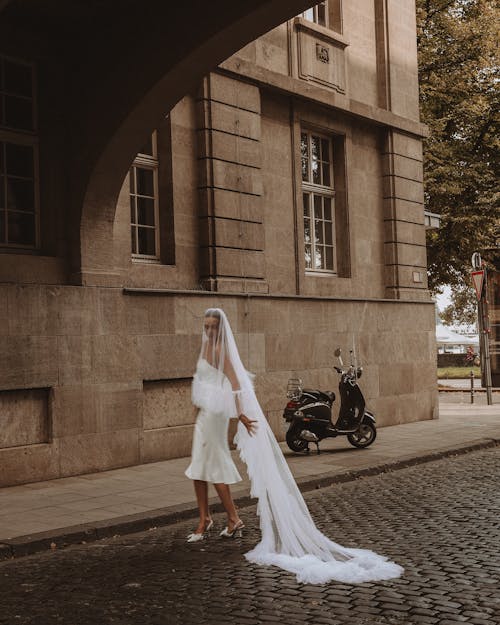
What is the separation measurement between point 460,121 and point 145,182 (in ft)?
50.2

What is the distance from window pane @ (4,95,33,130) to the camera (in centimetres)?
1131

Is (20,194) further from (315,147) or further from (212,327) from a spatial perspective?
(315,147)

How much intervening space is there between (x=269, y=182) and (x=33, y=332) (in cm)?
547

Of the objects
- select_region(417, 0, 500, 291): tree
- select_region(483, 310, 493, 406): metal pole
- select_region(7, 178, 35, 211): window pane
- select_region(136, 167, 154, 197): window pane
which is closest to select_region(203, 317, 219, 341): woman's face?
select_region(7, 178, 35, 211): window pane

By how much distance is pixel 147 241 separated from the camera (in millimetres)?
13016

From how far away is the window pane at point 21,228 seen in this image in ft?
36.9

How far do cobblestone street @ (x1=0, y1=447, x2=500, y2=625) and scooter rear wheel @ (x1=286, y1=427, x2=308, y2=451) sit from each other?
366cm

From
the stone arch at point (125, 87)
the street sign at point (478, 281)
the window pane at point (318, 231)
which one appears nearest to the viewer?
the stone arch at point (125, 87)

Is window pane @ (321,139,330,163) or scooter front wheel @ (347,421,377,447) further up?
window pane @ (321,139,330,163)

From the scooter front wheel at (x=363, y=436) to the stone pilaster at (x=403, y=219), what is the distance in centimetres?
445

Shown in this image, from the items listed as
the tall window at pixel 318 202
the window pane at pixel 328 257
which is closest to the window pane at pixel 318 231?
the tall window at pixel 318 202

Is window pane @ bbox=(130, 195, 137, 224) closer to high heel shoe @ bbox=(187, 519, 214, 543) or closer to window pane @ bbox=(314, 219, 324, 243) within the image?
window pane @ bbox=(314, 219, 324, 243)

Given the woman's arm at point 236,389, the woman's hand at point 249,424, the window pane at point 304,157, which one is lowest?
the woman's hand at point 249,424

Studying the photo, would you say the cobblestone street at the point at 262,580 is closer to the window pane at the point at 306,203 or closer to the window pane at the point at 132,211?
the window pane at the point at 132,211
